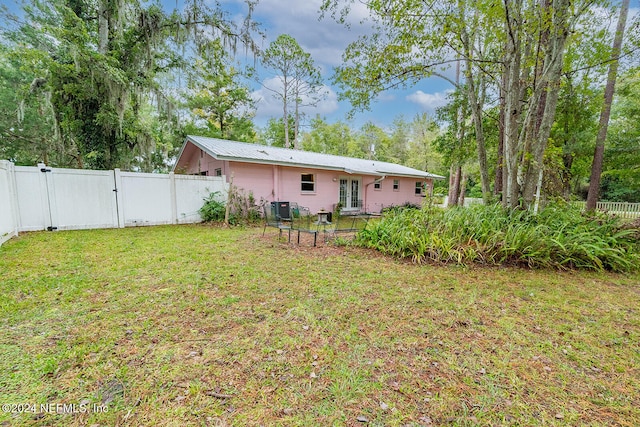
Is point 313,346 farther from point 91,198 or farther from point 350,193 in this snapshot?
point 350,193

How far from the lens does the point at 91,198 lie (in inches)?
288

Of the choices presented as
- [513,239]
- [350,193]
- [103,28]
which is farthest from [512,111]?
[103,28]

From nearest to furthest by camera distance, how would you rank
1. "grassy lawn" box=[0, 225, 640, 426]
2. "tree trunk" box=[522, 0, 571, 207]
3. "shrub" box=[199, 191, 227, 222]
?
1. "grassy lawn" box=[0, 225, 640, 426]
2. "tree trunk" box=[522, 0, 571, 207]
3. "shrub" box=[199, 191, 227, 222]

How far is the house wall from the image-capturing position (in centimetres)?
1012

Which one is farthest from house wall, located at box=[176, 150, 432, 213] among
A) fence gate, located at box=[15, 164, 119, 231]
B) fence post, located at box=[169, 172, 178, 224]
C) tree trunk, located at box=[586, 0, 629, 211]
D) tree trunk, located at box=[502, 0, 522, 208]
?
tree trunk, located at box=[586, 0, 629, 211]

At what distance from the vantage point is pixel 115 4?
26.1 ft

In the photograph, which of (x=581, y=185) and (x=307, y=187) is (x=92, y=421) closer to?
(x=307, y=187)

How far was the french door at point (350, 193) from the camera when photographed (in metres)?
13.5

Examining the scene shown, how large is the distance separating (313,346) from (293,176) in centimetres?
977

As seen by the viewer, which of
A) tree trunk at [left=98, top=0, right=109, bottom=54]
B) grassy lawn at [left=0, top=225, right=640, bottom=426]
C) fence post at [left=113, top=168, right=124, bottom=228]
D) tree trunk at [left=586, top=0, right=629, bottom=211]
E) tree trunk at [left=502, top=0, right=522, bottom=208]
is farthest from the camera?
tree trunk at [left=586, top=0, right=629, bottom=211]

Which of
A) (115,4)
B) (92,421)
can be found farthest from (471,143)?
(115,4)

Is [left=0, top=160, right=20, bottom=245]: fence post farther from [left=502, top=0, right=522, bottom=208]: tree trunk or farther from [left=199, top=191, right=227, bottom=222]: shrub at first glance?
[left=502, top=0, right=522, bottom=208]: tree trunk

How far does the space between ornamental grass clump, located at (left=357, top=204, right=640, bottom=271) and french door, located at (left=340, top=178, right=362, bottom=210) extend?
7824mm

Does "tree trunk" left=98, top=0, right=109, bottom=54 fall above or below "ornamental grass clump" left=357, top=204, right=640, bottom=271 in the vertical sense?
above
